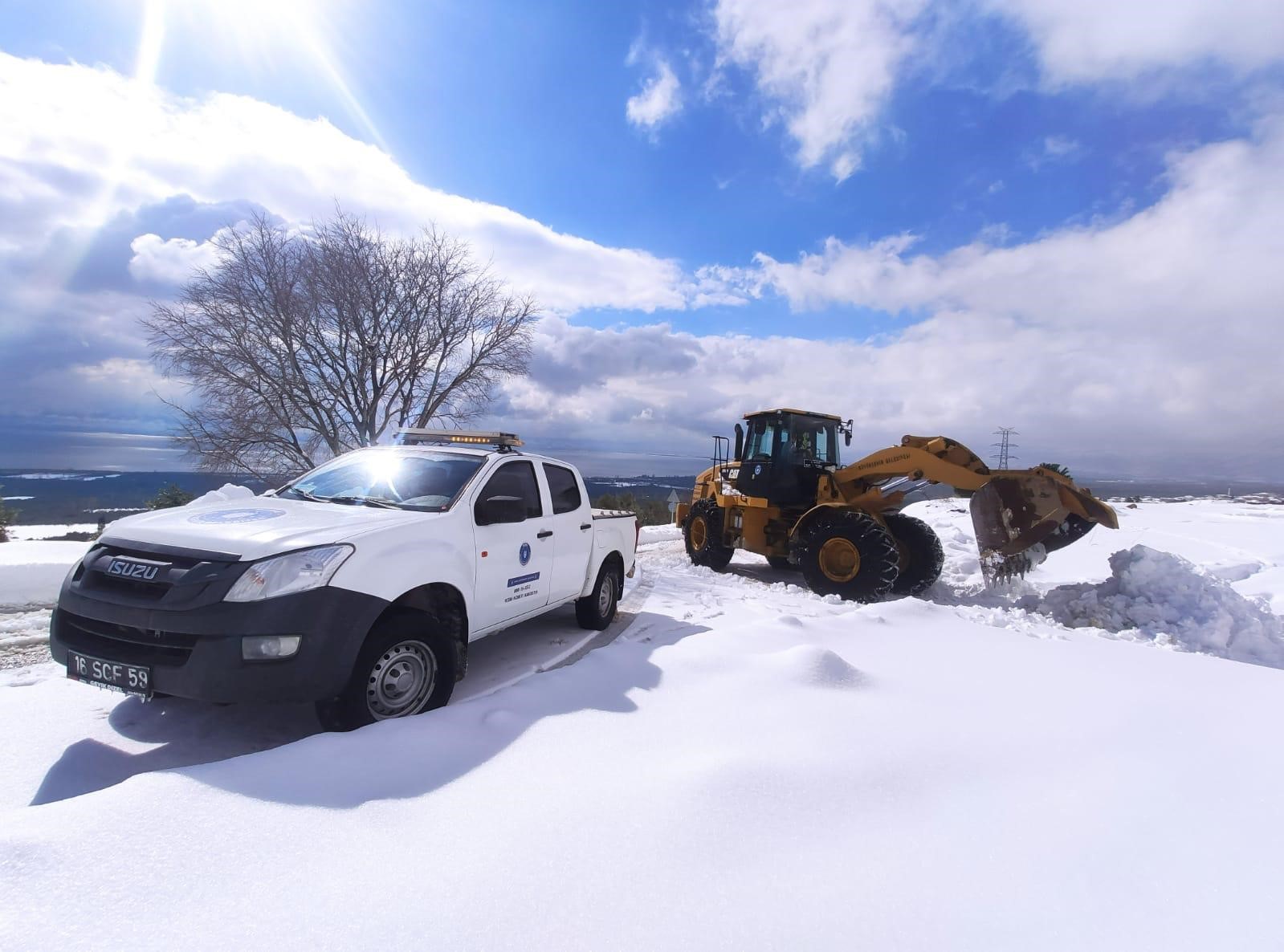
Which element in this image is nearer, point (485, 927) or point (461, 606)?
point (485, 927)

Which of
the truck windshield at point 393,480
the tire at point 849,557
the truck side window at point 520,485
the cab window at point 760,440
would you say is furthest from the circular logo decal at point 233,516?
the cab window at point 760,440

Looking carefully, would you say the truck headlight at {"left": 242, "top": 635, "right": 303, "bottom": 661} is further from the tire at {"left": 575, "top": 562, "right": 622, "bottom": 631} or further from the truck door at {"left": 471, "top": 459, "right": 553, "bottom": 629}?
the tire at {"left": 575, "top": 562, "right": 622, "bottom": 631}

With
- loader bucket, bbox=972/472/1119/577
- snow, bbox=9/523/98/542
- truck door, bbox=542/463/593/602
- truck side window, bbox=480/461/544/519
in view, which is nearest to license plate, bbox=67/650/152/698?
truck side window, bbox=480/461/544/519

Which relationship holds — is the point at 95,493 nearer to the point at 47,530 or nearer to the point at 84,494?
the point at 84,494

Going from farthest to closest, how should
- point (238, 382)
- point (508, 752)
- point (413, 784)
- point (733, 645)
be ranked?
1. point (238, 382)
2. point (733, 645)
3. point (508, 752)
4. point (413, 784)

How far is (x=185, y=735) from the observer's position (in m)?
3.67

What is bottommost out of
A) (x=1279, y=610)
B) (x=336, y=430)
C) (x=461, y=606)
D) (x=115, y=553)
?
(x=1279, y=610)

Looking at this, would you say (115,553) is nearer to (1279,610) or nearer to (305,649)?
(305,649)

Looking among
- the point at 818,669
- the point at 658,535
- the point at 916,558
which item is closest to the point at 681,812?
the point at 818,669

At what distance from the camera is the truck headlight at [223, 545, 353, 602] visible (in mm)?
3264

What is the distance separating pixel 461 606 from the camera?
14.4ft

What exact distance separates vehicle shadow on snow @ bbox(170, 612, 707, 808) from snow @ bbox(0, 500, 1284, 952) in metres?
0.02

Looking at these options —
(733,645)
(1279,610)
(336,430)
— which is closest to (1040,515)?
(1279,610)

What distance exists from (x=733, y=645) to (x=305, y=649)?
2.90m
